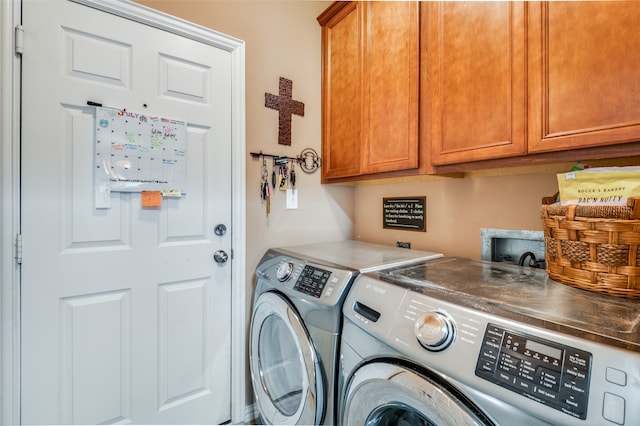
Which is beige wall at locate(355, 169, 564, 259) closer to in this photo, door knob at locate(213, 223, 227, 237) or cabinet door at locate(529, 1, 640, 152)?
cabinet door at locate(529, 1, 640, 152)

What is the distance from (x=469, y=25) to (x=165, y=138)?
144 centimetres

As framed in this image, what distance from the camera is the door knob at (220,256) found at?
1570 millimetres

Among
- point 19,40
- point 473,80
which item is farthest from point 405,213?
point 19,40

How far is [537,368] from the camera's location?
0.57 metres

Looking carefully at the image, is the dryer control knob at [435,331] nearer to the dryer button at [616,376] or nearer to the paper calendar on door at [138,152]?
the dryer button at [616,376]

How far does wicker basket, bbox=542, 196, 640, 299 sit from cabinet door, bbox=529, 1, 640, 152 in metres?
0.23

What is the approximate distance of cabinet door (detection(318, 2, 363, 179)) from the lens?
1698 mm

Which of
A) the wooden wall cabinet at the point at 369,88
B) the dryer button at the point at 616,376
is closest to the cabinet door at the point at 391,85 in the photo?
the wooden wall cabinet at the point at 369,88

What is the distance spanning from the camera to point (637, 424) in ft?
1.52

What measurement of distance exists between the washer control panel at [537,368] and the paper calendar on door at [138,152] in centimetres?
143

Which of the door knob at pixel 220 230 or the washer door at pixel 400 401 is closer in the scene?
the washer door at pixel 400 401

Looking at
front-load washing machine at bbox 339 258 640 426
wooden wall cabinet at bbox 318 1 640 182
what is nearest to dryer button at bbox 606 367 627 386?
front-load washing machine at bbox 339 258 640 426

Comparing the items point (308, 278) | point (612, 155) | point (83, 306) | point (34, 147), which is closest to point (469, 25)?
point (612, 155)

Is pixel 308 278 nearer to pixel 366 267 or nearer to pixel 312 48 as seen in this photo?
pixel 366 267
